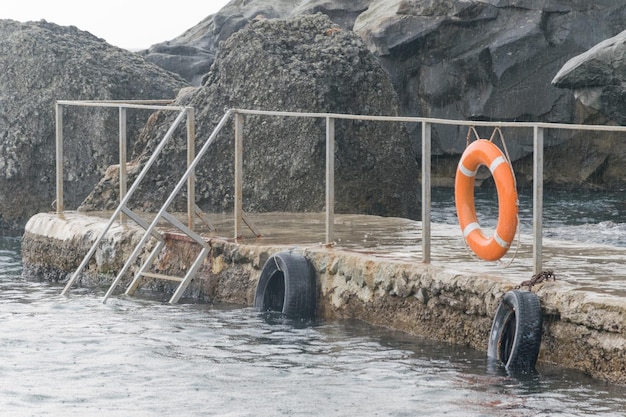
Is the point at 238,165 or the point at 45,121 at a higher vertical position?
the point at 45,121

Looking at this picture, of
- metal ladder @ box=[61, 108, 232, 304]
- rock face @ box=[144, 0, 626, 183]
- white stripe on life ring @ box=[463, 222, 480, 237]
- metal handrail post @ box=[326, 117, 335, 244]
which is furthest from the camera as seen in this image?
rock face @ box=[144, 0, 626, 183]

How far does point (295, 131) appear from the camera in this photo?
52.3 feet

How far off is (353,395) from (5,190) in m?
12.5

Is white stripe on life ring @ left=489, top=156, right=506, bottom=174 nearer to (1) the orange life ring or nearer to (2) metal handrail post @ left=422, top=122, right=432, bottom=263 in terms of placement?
(1) the orange life ring

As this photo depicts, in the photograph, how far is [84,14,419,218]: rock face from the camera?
15.6 metres

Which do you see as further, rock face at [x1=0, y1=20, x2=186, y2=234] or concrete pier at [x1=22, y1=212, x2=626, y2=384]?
rock face at [x1=0, y1=20, x2=186, y2=234]

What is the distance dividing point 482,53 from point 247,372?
23.0m

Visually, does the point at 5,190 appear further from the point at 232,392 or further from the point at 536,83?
the point at 536,83

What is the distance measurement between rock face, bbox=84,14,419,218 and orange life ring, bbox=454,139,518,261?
513cm

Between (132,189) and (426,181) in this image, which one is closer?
(426,181)

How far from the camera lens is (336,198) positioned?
15.6 meters

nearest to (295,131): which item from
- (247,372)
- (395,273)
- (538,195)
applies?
(395,273)

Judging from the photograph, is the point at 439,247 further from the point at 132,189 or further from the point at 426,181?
the point at 132,189

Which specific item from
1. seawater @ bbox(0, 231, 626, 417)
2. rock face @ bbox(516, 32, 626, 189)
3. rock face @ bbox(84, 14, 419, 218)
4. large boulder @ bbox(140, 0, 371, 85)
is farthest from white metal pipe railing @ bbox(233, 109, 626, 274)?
large boulder @ bbox(140, 0, 371, 85)
